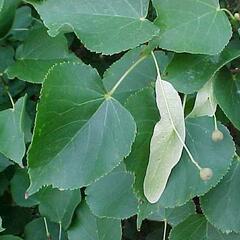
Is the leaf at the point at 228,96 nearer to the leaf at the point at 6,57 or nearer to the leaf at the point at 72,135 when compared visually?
the leaf at the point at 72,135

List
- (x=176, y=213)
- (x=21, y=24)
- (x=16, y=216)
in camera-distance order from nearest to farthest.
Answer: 1. (x=176, y=213)
2. (x=21, y=24)
3. (x=16, y=216)

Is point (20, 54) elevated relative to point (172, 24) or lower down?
lower down

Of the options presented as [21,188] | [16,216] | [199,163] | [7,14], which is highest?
[7,14]

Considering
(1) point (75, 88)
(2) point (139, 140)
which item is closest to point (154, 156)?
(2) point (139, 140)

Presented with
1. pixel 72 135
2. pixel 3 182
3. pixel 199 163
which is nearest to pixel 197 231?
pixel 199 163

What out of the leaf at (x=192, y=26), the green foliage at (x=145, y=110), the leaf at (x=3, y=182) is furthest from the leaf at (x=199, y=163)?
the leaf at (x=3, y=182)

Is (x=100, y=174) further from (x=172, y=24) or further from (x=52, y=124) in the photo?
(x=172, y=24)

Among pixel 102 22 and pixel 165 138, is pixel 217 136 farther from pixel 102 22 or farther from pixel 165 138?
pixel 102 22
